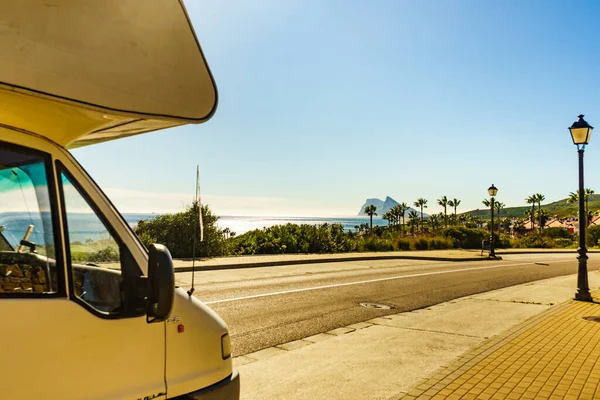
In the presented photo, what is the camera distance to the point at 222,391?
301cm

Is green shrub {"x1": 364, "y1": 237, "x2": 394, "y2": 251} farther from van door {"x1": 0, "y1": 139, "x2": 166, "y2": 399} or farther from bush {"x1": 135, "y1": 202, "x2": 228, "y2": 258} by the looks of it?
van door {"x1": 0, "y1": 139, "x2": 166, "y2": 399}

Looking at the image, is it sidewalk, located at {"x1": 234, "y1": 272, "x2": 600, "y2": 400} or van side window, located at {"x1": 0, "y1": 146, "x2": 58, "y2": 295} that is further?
sidewalk, located at {"x1": 234, "y1": 272, "x2": 600, "y2": 400}

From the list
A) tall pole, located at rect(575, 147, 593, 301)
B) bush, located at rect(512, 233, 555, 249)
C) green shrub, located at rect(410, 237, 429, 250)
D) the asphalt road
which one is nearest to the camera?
the asphalt road

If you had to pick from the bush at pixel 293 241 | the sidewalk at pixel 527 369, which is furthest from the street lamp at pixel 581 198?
the bush at pixel 293 241

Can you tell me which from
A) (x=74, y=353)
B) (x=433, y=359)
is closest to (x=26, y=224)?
(x=74, y=353)

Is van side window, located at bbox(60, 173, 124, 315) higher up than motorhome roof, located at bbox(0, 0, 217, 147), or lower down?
lower down

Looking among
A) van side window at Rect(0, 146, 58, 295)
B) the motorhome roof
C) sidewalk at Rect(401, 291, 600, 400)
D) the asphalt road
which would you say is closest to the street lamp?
the asphalt road

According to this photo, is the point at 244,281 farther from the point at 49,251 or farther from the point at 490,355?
the point at 49,251

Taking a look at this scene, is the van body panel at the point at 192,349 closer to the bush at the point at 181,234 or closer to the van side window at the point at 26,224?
the van side window at the point at 26,224

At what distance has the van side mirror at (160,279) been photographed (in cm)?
238

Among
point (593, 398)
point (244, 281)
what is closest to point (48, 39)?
point (593, 398)

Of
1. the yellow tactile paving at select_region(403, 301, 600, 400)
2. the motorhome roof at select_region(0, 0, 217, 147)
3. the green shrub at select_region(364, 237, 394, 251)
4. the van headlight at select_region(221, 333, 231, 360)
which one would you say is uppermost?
the motorhome roof at select_region(0, 0, 217, 147)

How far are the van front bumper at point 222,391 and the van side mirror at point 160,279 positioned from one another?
2.43 feet

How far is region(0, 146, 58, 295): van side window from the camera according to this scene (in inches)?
92.7
